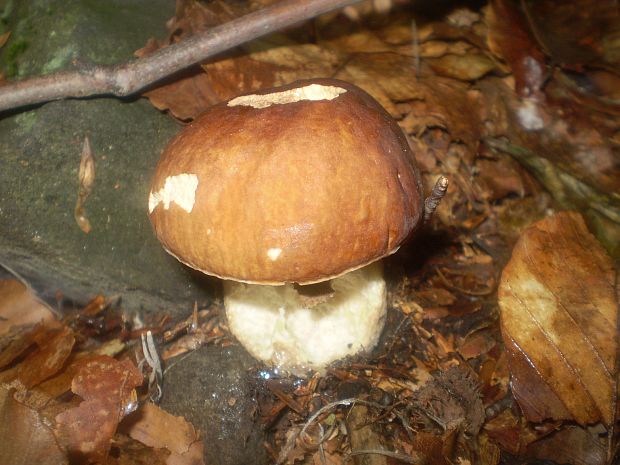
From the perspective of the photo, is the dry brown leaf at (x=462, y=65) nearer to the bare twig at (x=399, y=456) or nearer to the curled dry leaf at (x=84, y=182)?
the curled dry leaf at (x=84, y=182)

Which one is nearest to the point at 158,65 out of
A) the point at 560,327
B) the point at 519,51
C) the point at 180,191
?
the point at 180,191

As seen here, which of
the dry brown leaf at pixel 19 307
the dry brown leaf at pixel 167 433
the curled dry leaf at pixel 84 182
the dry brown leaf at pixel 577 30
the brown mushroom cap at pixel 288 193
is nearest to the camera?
the brown mushroom cap at pixel 288 193

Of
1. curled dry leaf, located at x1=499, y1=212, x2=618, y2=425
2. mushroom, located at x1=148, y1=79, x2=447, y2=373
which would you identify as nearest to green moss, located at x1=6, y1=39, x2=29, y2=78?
mushroom, located at x1=148, y1=79, x2=447, y2=373

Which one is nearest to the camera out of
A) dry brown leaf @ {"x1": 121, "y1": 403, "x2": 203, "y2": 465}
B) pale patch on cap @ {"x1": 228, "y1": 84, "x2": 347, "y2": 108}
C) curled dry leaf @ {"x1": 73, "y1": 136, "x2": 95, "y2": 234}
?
pale patch on cap @ {"x1": 228, "y1": 84, "x2": 347, "y2": 108}

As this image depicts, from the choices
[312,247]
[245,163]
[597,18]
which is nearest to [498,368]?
[312,247]

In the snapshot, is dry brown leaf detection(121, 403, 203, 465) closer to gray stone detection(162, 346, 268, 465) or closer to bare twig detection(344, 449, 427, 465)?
gray stone detection(162, 346, 268, 465)

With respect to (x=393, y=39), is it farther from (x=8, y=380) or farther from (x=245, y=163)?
(x=8, y=380)

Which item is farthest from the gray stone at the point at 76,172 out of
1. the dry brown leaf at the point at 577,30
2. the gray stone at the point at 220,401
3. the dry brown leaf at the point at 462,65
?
the dry brown leaf at the point at 577,30
